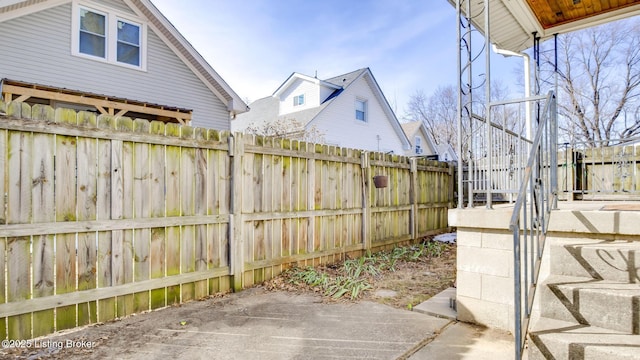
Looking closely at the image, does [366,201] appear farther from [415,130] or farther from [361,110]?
[415,130]

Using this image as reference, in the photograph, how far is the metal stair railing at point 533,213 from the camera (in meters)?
1.74

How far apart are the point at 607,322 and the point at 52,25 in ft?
32.4

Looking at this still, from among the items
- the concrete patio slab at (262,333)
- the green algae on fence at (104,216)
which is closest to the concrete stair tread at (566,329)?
the concrete patio slab at (262,333)

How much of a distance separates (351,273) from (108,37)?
305 inches

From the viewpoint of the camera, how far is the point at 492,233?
9.43 feet

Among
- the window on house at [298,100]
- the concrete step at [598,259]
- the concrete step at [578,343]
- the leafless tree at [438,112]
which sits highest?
the leafless tree at [438,112]

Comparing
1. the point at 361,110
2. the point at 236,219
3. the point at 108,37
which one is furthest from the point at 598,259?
the point at 361,110

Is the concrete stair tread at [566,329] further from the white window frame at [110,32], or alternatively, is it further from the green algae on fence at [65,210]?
the white window frame at [110,32]

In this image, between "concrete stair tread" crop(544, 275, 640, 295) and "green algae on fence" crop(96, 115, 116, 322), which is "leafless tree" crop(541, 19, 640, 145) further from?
"green algae on fence" crop(96, 115, 116, 322)

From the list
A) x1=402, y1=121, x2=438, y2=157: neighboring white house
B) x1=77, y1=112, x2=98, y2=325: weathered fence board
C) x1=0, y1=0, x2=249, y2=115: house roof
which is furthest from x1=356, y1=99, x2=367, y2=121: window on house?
x1=77, y1=112, x2=98, y2=325: weathered fence board

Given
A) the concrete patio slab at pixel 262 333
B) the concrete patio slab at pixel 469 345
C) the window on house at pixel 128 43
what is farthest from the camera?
the window on house at pixel 128 43

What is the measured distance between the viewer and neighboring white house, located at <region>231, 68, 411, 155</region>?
1479cm

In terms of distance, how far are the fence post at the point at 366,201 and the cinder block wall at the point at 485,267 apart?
2.74 metres

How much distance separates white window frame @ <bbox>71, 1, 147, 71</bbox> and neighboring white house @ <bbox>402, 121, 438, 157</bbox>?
15648mm
